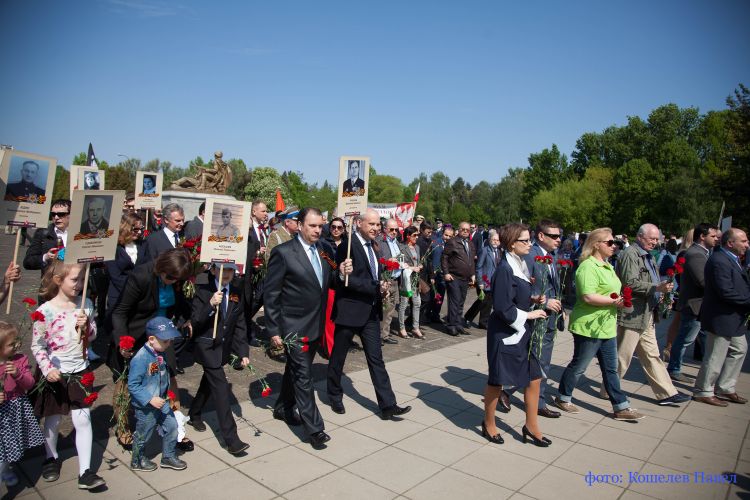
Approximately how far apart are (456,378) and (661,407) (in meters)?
2.59

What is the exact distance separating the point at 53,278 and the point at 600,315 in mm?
5404

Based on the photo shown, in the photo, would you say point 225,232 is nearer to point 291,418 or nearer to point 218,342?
point 218,342

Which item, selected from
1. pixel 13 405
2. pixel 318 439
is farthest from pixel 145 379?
pixel 318 439

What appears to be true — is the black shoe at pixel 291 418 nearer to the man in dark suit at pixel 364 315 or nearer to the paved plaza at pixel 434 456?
the paved plaza at pixel 434 456

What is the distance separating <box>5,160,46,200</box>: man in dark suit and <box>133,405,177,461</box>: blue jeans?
2.15 metres

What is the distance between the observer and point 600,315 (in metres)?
5.55

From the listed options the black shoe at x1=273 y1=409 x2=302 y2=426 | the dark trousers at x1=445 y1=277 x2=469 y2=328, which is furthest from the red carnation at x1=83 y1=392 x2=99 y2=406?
the dark trousers at x1=445 y1=277 x2=469 y2=328

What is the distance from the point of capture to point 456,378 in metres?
7.12

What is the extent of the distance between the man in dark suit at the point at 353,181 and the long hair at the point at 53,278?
283 centimetres

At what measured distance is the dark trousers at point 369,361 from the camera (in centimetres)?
536

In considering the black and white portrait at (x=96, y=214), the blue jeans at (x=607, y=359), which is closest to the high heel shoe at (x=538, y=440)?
the blue jeans at (x=607, y=359)

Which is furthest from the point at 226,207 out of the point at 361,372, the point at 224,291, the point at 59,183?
the point at 59,183

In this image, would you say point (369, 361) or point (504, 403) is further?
point (504, 403)

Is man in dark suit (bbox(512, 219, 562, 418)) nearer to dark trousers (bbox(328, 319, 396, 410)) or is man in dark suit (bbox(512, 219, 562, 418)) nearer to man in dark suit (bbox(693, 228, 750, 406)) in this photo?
dark trousers (bbox(328, 319, 396, 410))
